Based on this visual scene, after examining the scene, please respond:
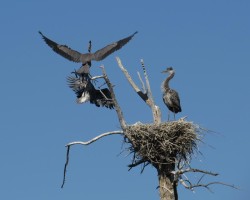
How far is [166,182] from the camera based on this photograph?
51.5 feet

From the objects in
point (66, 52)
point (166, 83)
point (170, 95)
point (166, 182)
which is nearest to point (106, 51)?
point (66, 52)

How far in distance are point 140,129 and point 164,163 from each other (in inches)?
34.4

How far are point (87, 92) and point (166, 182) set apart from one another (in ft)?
10.5

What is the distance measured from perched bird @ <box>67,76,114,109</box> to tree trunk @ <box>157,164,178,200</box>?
2.47 metres

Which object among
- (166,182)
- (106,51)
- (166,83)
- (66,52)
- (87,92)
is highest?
(166,83)

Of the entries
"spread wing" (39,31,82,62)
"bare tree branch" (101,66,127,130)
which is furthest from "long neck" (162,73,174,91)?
"bare tree branch" (101,66,127,130)

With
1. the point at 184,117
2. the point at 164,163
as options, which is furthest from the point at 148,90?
the point at 164,163

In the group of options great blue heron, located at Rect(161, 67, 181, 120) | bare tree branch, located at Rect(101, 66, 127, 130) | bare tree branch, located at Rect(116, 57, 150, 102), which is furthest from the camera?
great blue heron, located at Rect(161, 67, 181, 120)

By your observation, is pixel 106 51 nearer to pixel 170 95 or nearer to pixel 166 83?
pixel 166 83

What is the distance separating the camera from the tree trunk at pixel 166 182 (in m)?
15.5

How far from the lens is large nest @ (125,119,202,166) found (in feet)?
51.6

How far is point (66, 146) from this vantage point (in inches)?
633

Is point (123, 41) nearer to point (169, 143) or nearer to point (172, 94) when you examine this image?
point (172, 94)

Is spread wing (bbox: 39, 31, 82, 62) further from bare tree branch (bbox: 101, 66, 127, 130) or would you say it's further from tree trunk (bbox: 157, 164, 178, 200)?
tree trunk (bbox: 157, 164, 178, 200)
